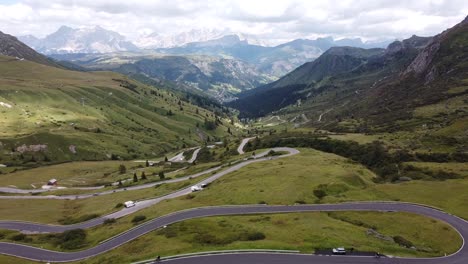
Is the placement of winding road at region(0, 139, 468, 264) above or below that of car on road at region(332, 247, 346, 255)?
below

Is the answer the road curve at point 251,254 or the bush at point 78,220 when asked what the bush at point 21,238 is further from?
the bush at point 78,220

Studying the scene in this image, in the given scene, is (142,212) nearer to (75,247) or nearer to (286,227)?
(75,247)

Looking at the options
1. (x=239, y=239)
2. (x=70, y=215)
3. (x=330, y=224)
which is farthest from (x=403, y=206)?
(x=70, y=215)

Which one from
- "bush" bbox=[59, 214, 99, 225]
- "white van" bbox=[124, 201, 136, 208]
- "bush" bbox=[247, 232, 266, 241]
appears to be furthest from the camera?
"white van" bbox=[124, 201, 136, 208]

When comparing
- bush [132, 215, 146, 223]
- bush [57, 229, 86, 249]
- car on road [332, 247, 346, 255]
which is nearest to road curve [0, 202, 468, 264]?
car on road [332, 247, 346, 255]

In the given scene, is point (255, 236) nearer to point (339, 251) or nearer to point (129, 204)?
point (339, 251)

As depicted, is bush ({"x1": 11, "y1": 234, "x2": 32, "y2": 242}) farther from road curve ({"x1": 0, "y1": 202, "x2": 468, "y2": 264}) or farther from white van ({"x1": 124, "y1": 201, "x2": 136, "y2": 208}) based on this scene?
white van ({"x1": 124, "y1": 201, "x2": 136, "y2": 208})

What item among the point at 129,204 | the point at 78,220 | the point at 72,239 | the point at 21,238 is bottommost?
the point at 78,220

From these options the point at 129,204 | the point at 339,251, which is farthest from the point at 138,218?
the point at 339,251
